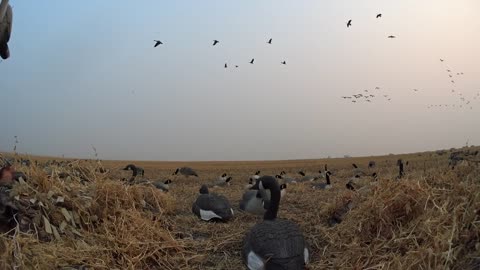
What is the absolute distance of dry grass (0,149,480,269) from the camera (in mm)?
5148

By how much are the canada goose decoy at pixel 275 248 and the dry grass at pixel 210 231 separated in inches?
14.3

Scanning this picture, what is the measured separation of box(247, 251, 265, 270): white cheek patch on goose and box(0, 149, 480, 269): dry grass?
356 millimetres

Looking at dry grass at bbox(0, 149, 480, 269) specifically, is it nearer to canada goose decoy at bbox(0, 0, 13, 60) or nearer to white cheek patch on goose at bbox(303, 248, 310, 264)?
white cheek patch on goose at bbox(303, 248, 310, 264)

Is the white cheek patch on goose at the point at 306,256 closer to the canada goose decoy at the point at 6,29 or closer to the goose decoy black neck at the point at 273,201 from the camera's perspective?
the goose decoy black neck at the point at 273,201

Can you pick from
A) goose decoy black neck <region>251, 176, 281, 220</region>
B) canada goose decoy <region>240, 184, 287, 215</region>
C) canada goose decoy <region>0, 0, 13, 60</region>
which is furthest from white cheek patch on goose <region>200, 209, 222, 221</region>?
canada goose decoy <region>0, 0, 13, 60</region>

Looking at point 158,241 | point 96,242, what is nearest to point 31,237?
point 96,242

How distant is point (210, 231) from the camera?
7.80 meters

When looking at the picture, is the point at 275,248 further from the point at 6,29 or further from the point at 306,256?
the point at 6,29

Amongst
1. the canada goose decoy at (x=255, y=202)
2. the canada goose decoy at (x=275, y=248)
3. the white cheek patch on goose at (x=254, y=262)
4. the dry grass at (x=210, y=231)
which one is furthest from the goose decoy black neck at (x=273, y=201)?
the canada goose decoy at (x=255, y=202)

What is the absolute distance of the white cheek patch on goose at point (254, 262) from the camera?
18.9ft

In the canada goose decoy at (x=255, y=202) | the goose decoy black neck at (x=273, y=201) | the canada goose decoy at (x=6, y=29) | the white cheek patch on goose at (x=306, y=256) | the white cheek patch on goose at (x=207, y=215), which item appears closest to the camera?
the canada goose decoy at (x=6, y=29)

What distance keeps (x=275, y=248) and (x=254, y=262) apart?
36 centimetres

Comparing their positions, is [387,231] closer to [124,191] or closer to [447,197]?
[447,197]

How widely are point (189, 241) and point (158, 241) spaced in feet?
2.07
